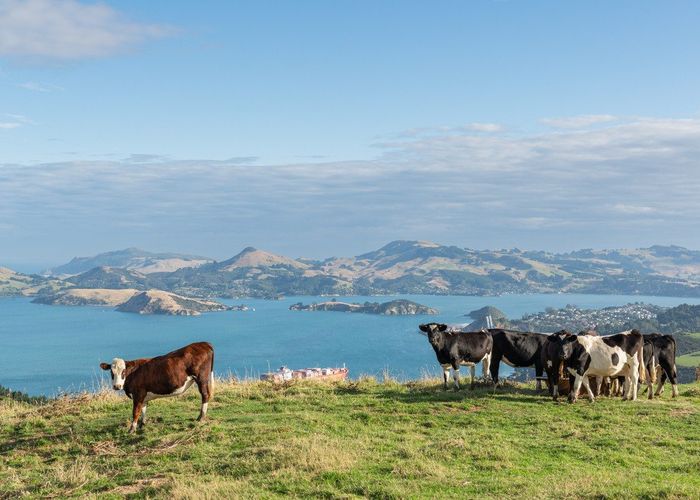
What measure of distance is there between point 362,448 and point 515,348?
28.5 feet

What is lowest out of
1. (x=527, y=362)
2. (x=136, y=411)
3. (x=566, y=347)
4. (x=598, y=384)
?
(x=598, y=384)

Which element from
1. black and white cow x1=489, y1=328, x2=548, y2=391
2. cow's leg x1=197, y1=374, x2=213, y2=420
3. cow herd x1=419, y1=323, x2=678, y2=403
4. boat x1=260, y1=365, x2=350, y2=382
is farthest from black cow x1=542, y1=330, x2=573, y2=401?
cow's leg x1=197, y1=374, x2=213, y2=420

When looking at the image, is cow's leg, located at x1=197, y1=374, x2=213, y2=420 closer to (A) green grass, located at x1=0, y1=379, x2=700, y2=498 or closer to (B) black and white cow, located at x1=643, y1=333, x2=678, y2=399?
(A) green grass, located at x1=0, y1=379, x2=700, y2=498

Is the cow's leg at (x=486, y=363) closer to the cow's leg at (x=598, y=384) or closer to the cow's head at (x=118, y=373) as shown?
the cow's leg at (x=598, y=384)

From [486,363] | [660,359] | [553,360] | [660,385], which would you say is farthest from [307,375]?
[553,360]

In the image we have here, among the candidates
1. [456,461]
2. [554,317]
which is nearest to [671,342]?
[456,461]

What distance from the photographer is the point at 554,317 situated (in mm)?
196250

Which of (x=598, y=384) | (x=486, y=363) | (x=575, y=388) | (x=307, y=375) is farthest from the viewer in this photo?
(x=307, y=375)

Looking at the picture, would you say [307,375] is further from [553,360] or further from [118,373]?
Result: [118,373]

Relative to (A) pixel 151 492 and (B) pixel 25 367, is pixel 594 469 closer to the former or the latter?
(A) pixel 151 492

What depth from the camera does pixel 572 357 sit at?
16.8 metres

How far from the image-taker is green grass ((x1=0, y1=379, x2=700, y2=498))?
31.3 feet

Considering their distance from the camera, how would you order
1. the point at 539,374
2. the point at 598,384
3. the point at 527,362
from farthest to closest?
1. the point at 527,362
2. the point at 539,374
3. the point at 598,384

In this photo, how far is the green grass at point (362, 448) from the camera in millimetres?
9531
